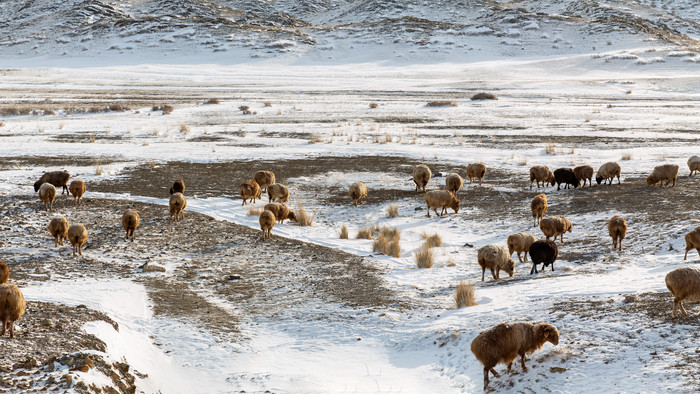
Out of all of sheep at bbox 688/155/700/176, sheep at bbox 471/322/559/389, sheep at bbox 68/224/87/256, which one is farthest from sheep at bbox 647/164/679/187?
sheep at bbox 68/224/87/256

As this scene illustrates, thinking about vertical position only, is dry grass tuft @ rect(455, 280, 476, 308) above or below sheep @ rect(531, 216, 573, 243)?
below

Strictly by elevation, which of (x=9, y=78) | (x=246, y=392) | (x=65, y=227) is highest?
(x=9, y=78)

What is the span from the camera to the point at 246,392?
7797mm

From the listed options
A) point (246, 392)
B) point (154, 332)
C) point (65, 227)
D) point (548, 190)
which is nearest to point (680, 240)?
point (548, 190)

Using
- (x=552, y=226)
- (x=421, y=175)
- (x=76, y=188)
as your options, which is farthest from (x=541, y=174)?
(x=76, y=188)

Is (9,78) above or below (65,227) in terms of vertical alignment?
above

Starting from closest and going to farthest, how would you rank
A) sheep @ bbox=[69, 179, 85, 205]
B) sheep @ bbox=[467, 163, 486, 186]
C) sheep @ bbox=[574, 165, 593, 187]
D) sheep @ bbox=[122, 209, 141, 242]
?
sheep @ bbox=[122, 209, 141, 242] < sheep @ bbox=[69, 179, 85, 205] < sheep @ bbox=[574, 165, 593, 187] < sheep @ bbox=[467, 163, 486, 186]

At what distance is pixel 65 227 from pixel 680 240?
44.0 feet

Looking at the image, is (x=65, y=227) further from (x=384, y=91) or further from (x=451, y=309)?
(x=384, y=91)

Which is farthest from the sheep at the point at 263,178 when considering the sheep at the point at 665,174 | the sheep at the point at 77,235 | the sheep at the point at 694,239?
the sheep at the point at 694,239

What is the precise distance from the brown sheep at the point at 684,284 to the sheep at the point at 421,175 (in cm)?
1204

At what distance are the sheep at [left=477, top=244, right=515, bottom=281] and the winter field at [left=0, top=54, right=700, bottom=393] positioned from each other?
34 centimetres

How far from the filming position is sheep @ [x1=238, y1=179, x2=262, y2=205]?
60.2ft

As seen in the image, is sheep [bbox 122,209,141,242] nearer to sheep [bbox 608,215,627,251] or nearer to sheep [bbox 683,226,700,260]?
sheep [bbox 608,215,627,251]
